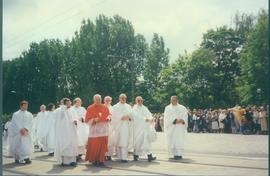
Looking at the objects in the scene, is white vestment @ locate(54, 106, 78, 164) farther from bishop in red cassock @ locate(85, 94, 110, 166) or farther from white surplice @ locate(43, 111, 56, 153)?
white surplice @ locate(43, 111, 56, 153)

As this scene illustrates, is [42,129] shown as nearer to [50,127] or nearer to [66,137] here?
[50,127]

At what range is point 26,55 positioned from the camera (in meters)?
63.7

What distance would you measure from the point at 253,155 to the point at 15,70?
2110 inches

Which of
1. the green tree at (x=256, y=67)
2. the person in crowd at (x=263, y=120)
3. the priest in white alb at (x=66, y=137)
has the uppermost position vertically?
the green tree at (x=256, y=67)

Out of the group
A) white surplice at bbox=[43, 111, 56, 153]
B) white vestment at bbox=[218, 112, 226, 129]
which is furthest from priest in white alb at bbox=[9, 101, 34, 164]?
Answer: white vestment at bbox=[218, 112, 226, 129]

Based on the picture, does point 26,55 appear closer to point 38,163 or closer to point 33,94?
point 33,94

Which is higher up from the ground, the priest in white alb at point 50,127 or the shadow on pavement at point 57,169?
the priest in white alb at point 50,127

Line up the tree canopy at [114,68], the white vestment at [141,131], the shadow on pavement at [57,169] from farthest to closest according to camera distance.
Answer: the tree canopy at [114,68] < the white vestment at [141,131] < the shadow on pavement at [57,169]

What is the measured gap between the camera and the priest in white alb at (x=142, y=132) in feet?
49.4

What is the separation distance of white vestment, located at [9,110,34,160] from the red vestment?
2.72 meters

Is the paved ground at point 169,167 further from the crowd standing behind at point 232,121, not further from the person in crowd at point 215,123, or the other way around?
the person in crowd at point 215,123

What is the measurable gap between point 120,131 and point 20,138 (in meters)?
3.58

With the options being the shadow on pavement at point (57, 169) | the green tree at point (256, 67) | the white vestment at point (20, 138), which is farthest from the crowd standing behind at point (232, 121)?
the shadow on pavement at point (57, 169)

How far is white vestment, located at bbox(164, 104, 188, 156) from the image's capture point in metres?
15.5
